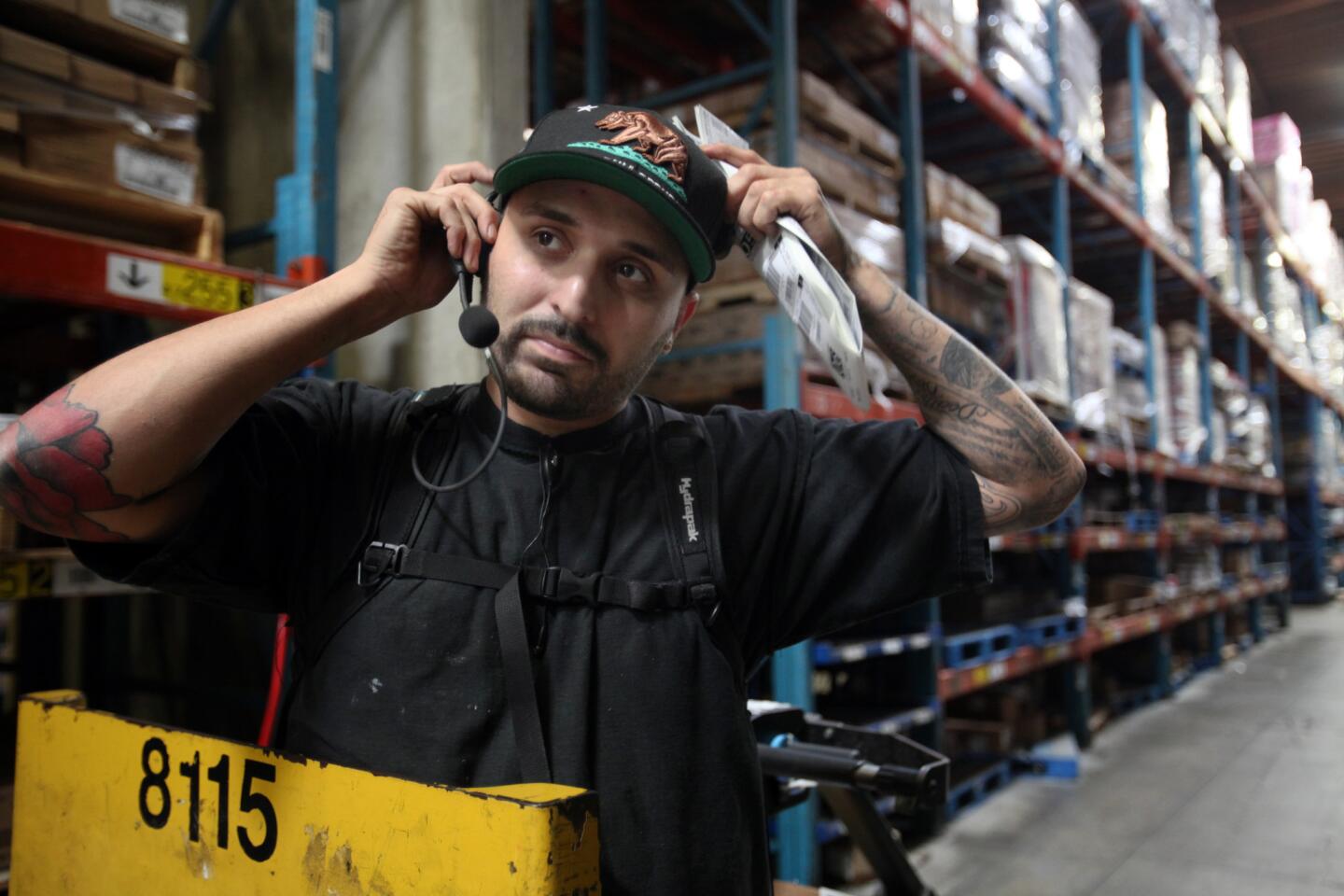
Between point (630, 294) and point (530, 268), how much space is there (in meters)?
0.14

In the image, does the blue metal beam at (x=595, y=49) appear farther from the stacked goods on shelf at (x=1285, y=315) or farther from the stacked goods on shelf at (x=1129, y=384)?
the stacked goods on shelf at (x=1285, y=315)

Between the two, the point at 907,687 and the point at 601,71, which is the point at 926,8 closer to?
the point at 601,71

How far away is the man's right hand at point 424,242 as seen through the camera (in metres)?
1.19

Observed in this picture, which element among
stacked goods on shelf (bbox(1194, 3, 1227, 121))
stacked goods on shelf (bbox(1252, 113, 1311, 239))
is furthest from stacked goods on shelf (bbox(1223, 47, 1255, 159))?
stacked goods on shelf (bbox(1252, 113, 1311, 239))

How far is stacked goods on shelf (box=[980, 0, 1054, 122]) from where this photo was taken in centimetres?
470

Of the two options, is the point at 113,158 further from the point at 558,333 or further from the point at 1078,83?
the point at 1078,83

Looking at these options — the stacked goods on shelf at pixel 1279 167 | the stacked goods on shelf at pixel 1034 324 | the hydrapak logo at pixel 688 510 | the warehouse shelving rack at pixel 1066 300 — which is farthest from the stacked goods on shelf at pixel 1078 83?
the stacked goods on shelf at pixel 1279 167

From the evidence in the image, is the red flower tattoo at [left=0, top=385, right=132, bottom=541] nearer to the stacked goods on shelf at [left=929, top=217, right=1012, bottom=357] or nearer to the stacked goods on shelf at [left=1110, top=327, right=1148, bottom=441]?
the stacked goods on shelf at [left=929, top=217, right=1012, bottom=357]

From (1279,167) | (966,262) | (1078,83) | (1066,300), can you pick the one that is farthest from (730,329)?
(1279,167)

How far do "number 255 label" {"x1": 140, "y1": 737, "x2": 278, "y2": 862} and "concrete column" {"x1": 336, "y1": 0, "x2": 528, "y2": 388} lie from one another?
63.8 inches

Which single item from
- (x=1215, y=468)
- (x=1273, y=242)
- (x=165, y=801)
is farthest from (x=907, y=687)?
(x=1273, y=242)

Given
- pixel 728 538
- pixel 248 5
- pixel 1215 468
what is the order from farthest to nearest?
pixel 1215 468 → pixel 248 5 → pixel 728 538

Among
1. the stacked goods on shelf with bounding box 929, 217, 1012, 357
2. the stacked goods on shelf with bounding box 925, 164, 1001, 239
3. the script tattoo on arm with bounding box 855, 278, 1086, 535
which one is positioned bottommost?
the script tattoo on arm with bounding box 855, 278, 1086, 535

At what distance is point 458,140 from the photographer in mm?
2652
